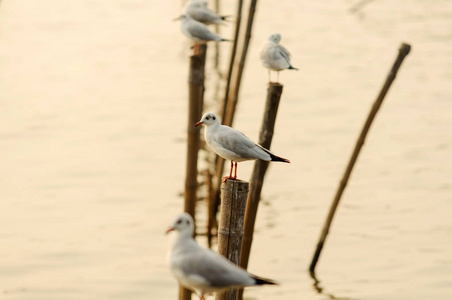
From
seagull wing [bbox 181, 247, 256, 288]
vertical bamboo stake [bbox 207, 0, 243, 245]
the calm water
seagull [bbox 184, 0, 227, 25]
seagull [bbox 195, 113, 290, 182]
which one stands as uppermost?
seagull [bbox 184, 0, 227, 25]

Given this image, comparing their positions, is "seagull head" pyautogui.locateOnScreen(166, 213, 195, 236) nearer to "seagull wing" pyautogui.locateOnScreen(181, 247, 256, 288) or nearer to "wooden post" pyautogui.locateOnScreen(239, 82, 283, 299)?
"seagull wing" pyautogui.locateOnScreen(181, 247, 256, 288)

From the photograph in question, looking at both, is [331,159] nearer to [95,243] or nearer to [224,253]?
[95,243]

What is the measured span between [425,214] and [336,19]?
58.0 ft

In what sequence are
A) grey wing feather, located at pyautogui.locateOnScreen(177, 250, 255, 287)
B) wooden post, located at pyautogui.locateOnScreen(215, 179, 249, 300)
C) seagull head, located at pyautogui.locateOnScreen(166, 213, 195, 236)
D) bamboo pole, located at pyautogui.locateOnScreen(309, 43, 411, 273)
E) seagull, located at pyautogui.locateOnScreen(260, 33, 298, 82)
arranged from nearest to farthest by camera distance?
grey wing feather, located at pyautogui.locateOnScreen(177, 250, 255, 287)
seagull head, located at pyautogui.locateOnScreen(166, 213, 195, 236)
wooden post, located at pyautogui.locateOnScreen(215, 179, 249, 300)
seagull, located at pyautogui.locateOnScreen(260, 33, 298, 82)
bamboo pole, located at pyautogui.locateOnScreen(309, 43, 411, 273)

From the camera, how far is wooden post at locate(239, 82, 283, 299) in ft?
28.0

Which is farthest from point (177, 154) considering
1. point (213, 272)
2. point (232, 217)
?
point (213, 272)

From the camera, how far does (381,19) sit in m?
31.4

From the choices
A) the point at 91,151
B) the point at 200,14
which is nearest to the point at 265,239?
the point at 200,14

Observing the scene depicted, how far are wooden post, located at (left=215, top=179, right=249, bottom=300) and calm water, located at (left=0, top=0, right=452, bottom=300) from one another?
4422 mm

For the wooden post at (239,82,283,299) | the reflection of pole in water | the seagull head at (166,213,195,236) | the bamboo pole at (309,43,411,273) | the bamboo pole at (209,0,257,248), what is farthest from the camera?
the bamboo pole at (209,0,257,248)

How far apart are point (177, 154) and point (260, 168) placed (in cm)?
905

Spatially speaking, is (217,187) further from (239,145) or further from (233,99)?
(239,145)

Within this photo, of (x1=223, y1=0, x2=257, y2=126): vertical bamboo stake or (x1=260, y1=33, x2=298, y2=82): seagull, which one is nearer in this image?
(x1=260, y1=33, x2=298, y2=82): seagull

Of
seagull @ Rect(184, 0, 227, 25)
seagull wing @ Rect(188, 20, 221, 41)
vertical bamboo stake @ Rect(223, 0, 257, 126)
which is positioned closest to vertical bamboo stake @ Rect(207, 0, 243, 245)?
vertical bamboo stake @ Rect(223, 0, 257, 126)
